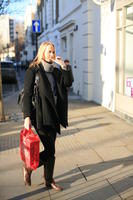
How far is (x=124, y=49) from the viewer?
9.09m

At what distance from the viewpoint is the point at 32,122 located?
404cm

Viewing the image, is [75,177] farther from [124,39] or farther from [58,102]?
[124,39]

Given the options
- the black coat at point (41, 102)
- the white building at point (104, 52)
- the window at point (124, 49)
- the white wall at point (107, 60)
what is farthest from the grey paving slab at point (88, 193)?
the white wall at point (107, 60)

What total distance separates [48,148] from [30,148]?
27cm

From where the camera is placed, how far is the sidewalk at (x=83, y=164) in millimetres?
4184

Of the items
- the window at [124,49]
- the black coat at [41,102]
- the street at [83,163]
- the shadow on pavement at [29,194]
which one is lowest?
the shadow on pavement at [29,194]

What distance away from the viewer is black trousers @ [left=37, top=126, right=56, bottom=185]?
4008 mm

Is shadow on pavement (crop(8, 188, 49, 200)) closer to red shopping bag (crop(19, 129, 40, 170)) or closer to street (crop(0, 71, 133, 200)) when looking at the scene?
street (crop(0, 71, 133, 200))

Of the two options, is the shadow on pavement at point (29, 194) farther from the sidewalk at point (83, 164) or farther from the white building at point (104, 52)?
the white building at point (104, 52)

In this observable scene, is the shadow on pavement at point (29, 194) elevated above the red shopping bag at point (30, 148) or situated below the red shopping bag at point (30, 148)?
below

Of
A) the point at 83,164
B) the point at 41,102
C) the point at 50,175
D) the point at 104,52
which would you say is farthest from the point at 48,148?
the point at 104,52

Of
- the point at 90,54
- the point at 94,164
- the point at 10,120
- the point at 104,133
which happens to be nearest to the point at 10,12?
the point at 90,54

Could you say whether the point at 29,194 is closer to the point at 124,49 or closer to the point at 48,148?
the point at 48,148

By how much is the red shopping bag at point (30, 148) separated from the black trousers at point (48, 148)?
0.10 metres
